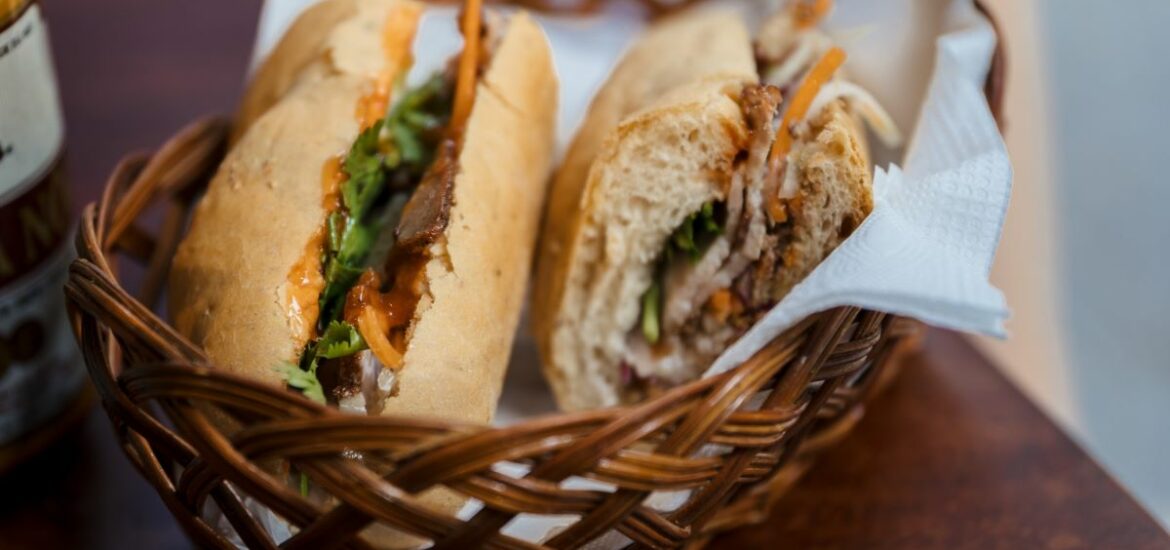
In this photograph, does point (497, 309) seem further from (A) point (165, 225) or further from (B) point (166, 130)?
(B) point (166, 130)

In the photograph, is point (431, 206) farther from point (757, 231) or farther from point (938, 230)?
point (938, 230)

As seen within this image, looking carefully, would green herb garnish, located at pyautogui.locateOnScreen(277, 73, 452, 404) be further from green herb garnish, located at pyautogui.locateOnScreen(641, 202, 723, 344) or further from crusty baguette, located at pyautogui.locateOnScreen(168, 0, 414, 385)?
green herb garnish, located at pyautogui.locateOnScreen(641, 202, 723, 344)

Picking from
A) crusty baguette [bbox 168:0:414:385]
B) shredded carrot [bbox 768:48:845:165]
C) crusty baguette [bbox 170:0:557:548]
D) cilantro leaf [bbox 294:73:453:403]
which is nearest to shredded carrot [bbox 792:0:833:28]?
shredded carrot [bbox 768:48:845:165]

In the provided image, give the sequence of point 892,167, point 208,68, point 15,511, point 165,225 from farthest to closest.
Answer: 1. point 208,68
2. point 165,225
3. point 15,511
4. point 892,167

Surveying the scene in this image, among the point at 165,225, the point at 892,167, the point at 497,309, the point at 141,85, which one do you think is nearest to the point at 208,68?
the point at 141,85

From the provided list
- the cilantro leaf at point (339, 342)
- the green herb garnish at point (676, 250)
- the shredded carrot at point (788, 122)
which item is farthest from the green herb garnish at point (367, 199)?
the shredded carrot at point (788, 122)

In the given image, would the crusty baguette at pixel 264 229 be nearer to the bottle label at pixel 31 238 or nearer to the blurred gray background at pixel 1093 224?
the bottle label at pixel 31 238
